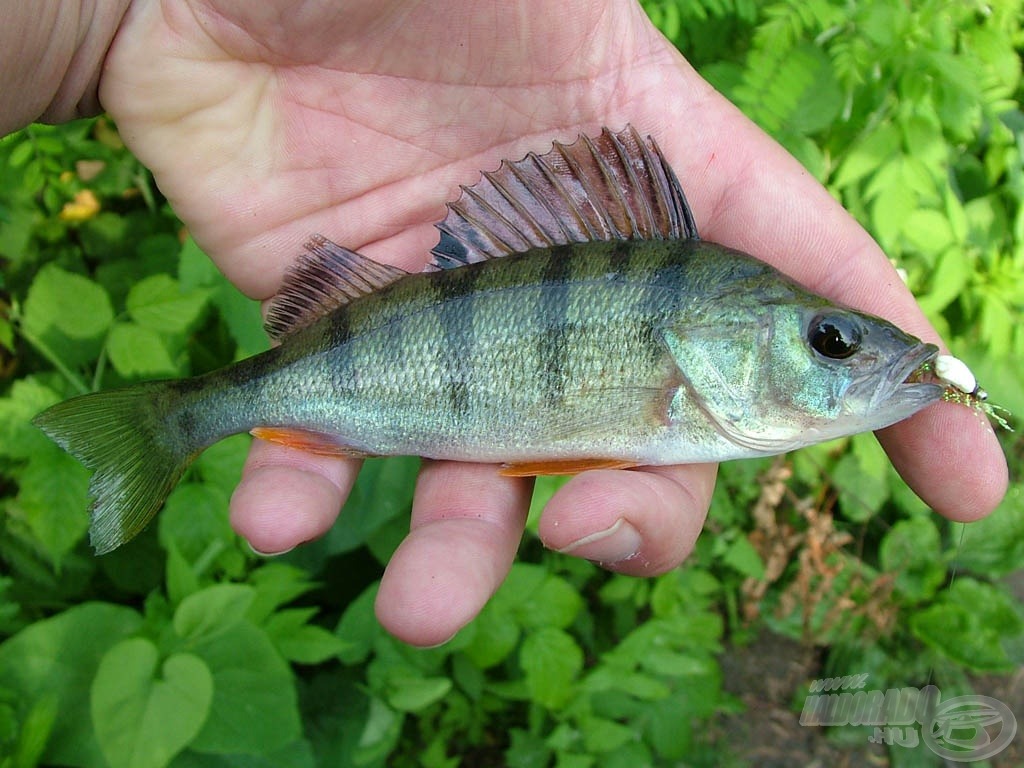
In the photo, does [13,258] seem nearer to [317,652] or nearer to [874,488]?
[317,652]

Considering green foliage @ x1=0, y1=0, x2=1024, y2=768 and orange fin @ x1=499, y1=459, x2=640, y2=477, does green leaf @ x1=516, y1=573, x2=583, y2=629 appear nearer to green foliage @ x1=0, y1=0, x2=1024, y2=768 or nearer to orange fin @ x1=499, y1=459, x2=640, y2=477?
green foliage @ x1=0, y1=0, x2=1024, y2=768

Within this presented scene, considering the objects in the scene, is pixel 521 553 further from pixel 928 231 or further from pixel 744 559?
pixel 928 231

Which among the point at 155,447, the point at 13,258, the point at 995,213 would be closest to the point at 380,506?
the point at 155,447

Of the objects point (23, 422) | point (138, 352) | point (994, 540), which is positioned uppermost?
point (138, 352)

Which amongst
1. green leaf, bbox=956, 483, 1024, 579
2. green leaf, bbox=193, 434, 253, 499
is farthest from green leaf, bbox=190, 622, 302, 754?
green leaf, bbox=956, 483, 1024, 579

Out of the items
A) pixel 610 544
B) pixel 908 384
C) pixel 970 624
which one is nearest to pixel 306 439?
pixel 610 544

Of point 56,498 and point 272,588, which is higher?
point 56,498
